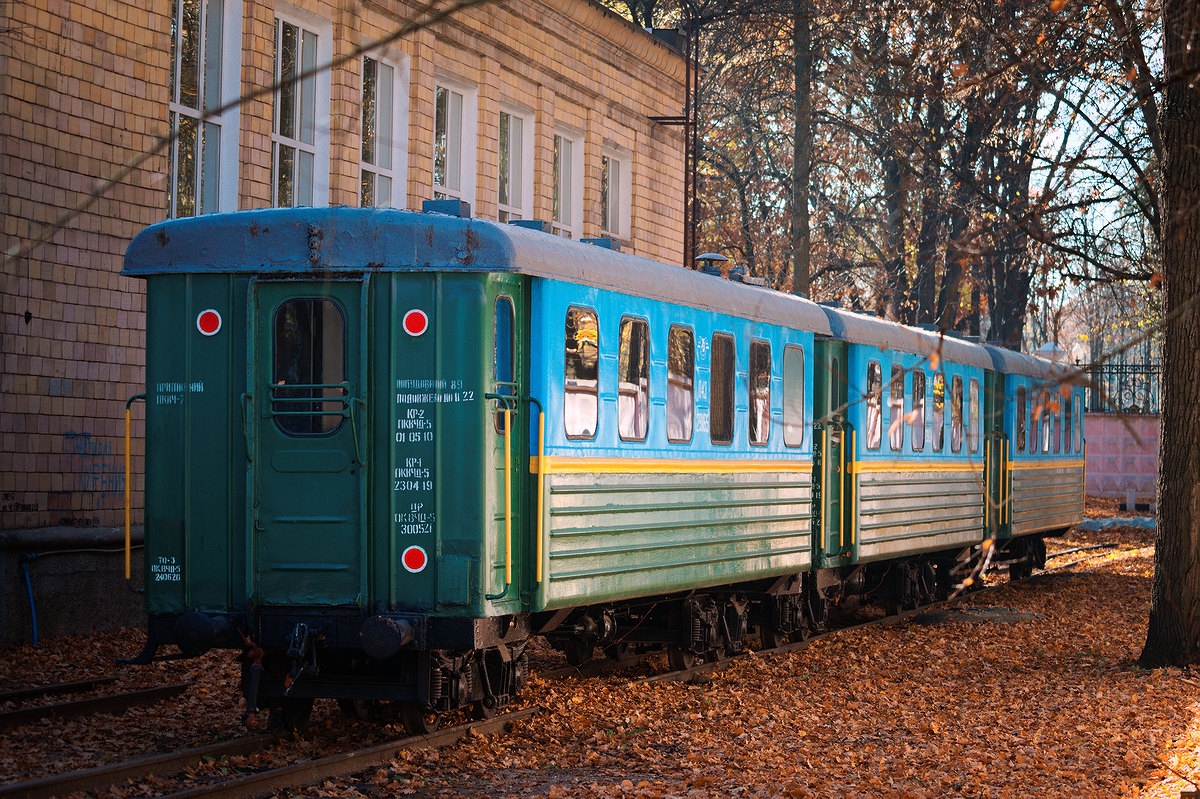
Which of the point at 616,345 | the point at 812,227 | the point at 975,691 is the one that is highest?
the point at 812,227

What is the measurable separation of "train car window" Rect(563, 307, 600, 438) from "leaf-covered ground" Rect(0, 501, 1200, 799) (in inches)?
77.3

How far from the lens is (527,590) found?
9.15m

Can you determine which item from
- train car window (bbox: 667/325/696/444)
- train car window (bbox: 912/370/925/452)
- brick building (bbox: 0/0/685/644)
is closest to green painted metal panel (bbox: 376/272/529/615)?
brick building (bbox: 0/0/685/644)

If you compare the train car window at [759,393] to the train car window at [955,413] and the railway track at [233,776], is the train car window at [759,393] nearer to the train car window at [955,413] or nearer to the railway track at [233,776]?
the railway track at [233,776]

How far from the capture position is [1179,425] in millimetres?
13367

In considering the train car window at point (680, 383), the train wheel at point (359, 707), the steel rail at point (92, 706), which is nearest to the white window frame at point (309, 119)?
the train car window at point (680, 383)

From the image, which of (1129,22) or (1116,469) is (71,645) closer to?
(1129,22)

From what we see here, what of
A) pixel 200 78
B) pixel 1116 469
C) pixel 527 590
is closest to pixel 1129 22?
pixel 527 590

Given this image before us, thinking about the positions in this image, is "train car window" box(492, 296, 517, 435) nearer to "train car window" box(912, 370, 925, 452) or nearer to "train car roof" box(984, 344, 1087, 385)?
"train car window" box(912, 370, 925, 452)

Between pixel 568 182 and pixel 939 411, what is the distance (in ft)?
25.7

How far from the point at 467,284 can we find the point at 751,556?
183 inches

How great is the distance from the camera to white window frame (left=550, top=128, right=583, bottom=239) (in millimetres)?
23062

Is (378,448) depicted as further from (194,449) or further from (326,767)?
(326,767)

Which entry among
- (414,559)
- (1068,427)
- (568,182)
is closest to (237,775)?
(414,559)
